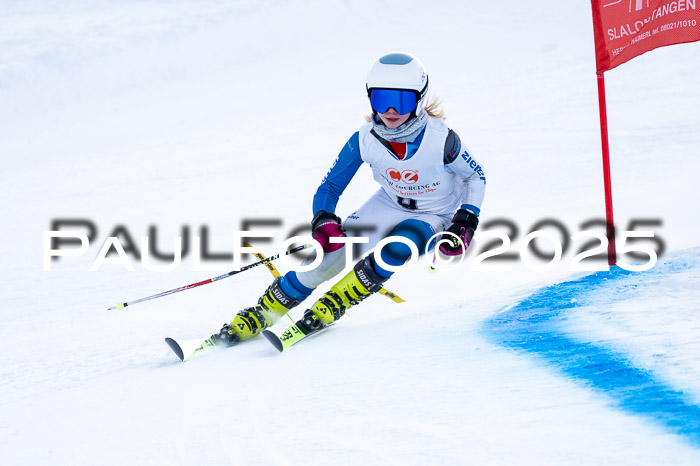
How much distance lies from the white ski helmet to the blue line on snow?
1166 millimetres

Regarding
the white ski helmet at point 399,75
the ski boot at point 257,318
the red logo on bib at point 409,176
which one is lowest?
the ski boot at point 257,318

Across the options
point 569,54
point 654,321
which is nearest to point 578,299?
point 654,321

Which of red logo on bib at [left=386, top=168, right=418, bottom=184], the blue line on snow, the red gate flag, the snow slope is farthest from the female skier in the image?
the red gate flag

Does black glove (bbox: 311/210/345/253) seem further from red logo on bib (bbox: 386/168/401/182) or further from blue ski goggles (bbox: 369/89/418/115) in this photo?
blue ski goggles (bbox: 369/89/418/115)

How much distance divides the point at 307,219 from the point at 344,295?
9.13 feet

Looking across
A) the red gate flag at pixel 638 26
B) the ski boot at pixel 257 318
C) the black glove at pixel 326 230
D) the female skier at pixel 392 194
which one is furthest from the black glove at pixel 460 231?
the red gate flag at pixel 638 26

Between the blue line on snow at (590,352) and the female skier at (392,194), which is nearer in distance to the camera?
the blue line on snow at (590,352)

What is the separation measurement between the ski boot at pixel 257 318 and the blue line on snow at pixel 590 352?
110 centimetres

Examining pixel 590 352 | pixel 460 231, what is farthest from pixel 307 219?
pixel 590 352

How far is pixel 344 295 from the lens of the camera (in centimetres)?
398

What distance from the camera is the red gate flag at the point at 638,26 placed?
4121 mm

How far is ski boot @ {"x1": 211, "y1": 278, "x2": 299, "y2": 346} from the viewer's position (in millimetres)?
4039

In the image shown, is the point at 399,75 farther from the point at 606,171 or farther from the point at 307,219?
the point at 307,219

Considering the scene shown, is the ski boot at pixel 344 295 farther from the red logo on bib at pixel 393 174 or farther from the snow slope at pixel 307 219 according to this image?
the red logo on bib at pixel 393 174
